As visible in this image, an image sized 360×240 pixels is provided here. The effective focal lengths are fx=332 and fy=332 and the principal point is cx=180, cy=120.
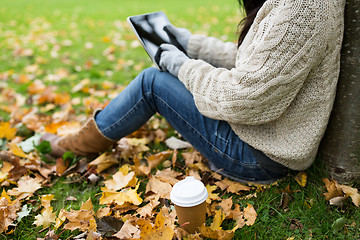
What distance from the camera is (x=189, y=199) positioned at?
1.27 m

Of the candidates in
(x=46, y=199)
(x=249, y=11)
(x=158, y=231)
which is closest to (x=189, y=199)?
(x=158, y=231)

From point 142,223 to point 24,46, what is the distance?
4.25 meters

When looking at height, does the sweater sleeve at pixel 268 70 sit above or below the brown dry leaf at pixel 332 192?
above

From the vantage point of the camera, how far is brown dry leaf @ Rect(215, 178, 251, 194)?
1.71m

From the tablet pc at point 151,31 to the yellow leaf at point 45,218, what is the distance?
0.91 meters

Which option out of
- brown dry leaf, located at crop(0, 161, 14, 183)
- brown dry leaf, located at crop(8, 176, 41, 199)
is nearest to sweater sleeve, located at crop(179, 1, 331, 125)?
brown dry leaf, located at crop(8, 176, 41, 199)

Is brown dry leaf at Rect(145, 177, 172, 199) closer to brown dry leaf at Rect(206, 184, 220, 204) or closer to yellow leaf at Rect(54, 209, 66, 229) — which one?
brown dry leaf at Rect(206, 184, 220, 204)

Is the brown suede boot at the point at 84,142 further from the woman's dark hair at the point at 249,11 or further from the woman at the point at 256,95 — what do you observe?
the woman's dark hair at the point at 249,11

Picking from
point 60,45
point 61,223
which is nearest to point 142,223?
point 61,223

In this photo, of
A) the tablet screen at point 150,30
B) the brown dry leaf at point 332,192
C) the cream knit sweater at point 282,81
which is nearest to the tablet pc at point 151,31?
the tablet screen at point 150,30

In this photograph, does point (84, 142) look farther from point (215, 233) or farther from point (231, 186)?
point (215, 233)

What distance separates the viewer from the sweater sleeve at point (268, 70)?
48.6 inches

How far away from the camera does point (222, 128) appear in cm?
164

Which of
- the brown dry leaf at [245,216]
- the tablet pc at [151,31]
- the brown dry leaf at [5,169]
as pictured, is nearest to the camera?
the brown dry leaf at [245,216]
